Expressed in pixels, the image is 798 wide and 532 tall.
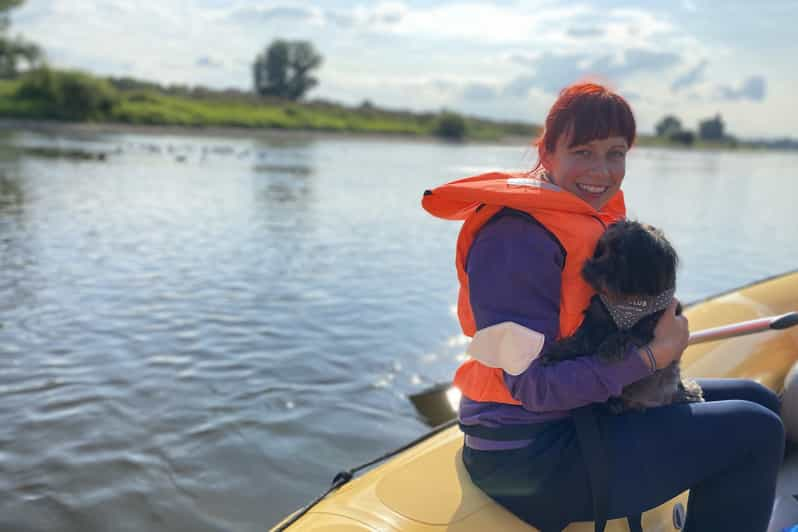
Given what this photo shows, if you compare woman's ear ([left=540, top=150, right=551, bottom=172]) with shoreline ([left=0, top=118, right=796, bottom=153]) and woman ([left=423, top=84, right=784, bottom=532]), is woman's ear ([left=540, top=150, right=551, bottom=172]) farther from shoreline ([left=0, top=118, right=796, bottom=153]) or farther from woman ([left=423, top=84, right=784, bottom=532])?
shoreline ([left=0, top=118, right=796, bottom=153])

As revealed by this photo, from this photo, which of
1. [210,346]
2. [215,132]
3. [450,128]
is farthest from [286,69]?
[210,346]

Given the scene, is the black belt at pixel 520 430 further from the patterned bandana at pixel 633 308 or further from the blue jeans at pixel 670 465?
the patterned bandana at pixel 633 308

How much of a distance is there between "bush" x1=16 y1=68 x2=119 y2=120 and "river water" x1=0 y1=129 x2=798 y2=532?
127 ft

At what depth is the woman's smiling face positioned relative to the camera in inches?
78.7

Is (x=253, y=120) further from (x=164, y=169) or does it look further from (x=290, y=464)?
(x=290, y=464)

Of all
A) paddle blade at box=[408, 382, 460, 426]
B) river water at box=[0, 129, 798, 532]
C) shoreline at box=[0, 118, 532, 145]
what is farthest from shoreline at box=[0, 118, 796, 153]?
paddle blade at box=[408, 382, 460, 426]

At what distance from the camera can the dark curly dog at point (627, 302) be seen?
1810mm

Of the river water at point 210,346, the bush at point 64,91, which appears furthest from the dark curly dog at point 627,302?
the bush at point 64,91

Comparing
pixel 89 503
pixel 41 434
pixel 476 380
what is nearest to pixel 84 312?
pixel 41 434

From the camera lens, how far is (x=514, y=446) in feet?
6.31

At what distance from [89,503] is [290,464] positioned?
3.55ft

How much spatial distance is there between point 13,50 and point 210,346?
50039 millimetres

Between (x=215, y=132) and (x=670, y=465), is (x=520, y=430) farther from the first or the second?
(x=215, y=132)

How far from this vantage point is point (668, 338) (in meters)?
1.87
